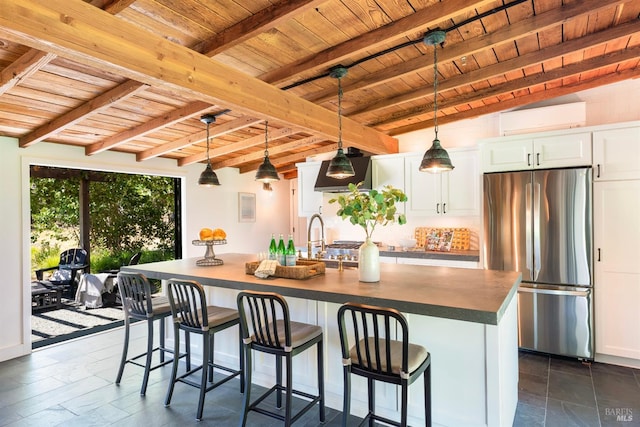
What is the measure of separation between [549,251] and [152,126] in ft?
13.7

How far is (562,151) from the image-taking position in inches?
140

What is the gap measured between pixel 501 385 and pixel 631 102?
3.79 metres

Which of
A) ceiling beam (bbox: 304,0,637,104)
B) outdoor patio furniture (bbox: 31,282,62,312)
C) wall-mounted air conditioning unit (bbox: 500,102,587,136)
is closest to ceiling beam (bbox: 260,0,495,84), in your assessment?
ceiling beam (bbox: 304,0,637,104)

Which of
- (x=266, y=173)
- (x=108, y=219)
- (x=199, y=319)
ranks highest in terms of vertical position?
(x=266, y=173)

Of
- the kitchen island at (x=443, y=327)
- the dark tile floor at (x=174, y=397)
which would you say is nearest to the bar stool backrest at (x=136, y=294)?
the kitchen island at (x=443, y=327)

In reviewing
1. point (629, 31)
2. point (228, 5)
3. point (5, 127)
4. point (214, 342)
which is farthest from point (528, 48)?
point (5, 127)

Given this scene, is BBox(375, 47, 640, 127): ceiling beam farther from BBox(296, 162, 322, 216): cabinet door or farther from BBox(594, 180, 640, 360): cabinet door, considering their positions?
BBox(296, 162, 322, 216): cabinet door

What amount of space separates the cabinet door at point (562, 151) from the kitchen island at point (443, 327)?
1.65 m

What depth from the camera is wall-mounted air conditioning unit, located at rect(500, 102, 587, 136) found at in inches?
158

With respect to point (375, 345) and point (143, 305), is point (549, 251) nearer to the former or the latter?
point (375, 345)

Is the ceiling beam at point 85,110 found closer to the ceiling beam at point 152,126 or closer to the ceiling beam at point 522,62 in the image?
the ceiling beam at point 152,126

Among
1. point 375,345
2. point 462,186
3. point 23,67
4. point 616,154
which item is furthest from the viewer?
point 462,186

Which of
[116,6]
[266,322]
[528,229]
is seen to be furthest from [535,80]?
[116,6]

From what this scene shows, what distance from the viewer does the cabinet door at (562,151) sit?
347 centimetres
